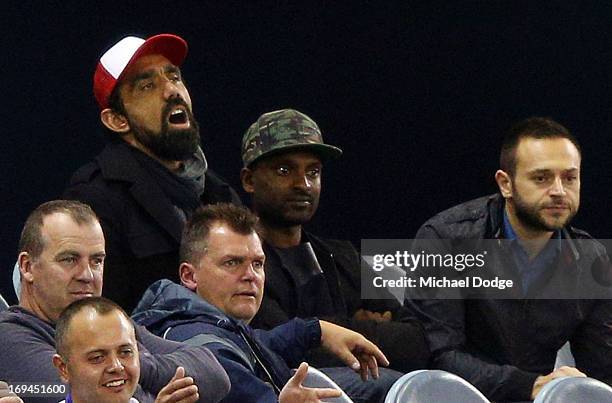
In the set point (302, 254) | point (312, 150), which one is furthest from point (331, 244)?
point (312, 150)

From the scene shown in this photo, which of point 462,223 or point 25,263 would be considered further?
point 462,223

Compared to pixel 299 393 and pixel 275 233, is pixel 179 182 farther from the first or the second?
pixel 299 393

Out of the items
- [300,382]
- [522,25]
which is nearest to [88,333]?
[300,382]

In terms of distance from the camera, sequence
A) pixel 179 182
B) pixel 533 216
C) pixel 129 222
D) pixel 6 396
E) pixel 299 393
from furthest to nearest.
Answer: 1. pixel 533 216
2. pixel 179 182
3. pixel 129 222
4. pixel 299 393
5. pixel 6 396

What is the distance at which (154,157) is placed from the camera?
3.40m

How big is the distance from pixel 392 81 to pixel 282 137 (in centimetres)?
107

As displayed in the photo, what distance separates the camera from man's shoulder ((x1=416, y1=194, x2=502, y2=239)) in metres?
3.51

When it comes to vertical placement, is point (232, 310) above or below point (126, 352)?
above

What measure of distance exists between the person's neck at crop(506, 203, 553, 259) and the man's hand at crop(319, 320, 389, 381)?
24.9 inches

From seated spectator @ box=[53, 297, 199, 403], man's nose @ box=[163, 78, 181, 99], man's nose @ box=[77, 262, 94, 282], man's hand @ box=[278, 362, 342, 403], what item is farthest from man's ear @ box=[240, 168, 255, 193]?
seated spectator @ box=[53, 297, 199, 403]

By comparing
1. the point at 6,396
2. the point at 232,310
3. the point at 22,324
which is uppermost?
the point at 232,310

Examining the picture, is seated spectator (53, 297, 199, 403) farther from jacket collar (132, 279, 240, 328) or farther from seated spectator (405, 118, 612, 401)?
seated spectator (405, 118, 612, 401)

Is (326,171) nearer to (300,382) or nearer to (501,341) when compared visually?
(501,341)

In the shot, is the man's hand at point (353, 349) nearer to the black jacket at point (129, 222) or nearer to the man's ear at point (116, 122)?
the black jacket at point (129, 222)
